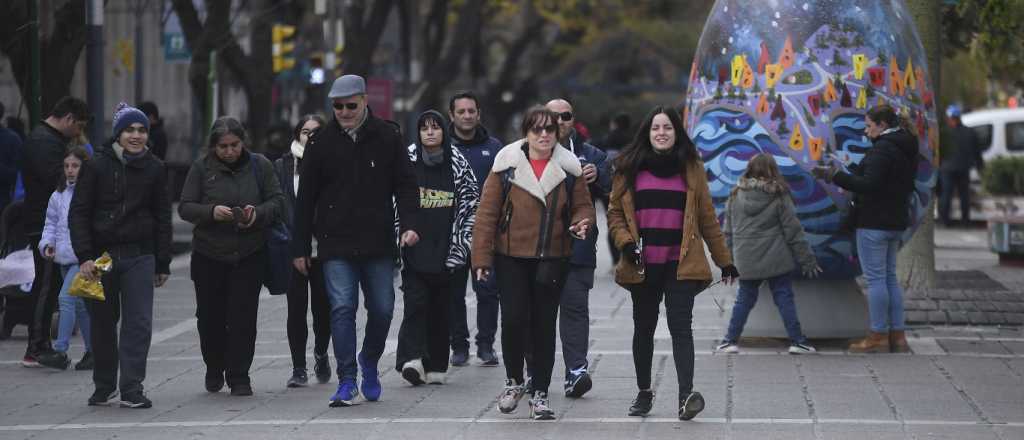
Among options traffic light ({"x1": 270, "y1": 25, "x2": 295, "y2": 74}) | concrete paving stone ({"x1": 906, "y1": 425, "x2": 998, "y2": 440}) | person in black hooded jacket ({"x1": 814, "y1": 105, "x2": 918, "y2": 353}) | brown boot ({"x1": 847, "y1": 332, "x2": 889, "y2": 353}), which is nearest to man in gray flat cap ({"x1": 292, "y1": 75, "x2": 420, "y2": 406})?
concrete paving stone ({"x1": 906, "y1": 425, "x2": 998, "y2": 440})

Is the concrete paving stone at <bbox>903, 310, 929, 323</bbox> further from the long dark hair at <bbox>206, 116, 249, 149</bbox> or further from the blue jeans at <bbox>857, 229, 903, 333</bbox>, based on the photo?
the long dark hair at <bbox>206, 116, 249, 149</bbox>

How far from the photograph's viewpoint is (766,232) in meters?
11.9

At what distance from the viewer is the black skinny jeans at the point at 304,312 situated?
1061 cm

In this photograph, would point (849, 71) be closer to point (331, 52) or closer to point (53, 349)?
point (53, 349)

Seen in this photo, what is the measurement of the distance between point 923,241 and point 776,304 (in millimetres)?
3737

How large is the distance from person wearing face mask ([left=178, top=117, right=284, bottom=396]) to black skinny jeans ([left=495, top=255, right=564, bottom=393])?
→ 1.55m

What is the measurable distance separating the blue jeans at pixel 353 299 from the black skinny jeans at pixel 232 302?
600 mm

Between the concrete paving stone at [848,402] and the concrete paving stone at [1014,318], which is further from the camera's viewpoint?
the concrete paving stone at [1014,318]

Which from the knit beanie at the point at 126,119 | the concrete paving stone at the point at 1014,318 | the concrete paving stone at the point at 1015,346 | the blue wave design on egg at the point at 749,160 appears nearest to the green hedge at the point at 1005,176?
the concrete paving stone at the point at 1014,318

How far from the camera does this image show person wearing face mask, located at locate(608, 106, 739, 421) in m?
9.05

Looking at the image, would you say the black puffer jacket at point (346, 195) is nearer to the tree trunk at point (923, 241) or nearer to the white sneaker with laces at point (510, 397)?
the white sneaker with laces at point (510, 397)

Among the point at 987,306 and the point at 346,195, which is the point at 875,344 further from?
the point at 346,195

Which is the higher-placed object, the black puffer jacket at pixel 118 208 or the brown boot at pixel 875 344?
the black puffer jacket at pixel 118 208

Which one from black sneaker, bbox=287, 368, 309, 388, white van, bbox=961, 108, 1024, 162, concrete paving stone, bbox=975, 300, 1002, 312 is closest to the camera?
black sneaker, bbox=287, 368, 309, 388
